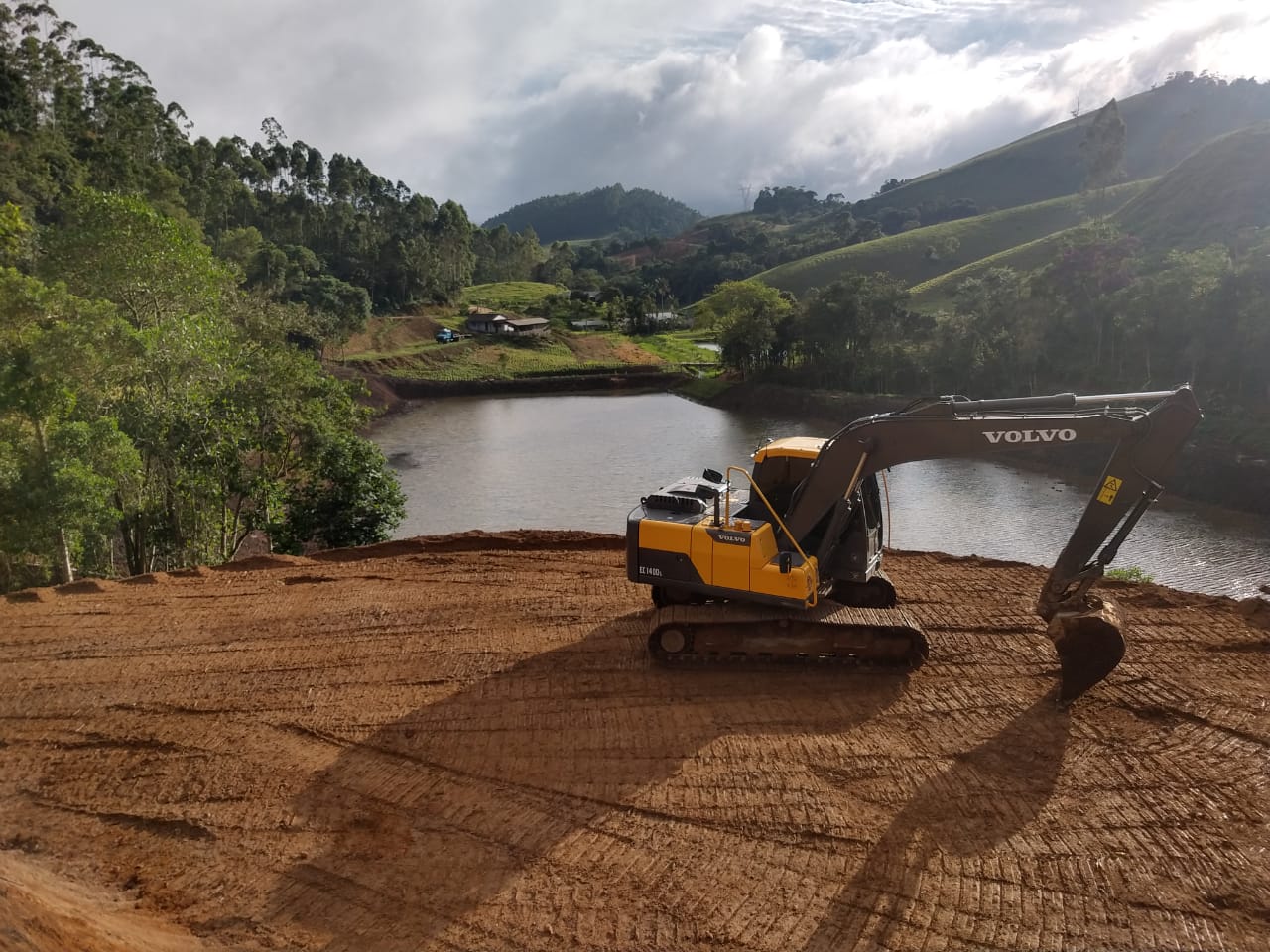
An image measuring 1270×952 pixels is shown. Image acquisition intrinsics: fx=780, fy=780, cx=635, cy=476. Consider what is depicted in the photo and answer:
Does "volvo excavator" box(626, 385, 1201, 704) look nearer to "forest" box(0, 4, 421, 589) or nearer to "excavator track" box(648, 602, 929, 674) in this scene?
"excavator track" box(648, 602, 929, 674)

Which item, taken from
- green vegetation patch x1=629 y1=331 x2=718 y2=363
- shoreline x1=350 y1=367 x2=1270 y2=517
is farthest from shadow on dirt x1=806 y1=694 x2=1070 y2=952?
green vegetation patch x1=629 y1=331 x2=718 y2=363

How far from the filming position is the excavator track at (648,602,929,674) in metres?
8.48

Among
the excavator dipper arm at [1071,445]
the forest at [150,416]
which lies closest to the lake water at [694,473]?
the forest at [150,416]

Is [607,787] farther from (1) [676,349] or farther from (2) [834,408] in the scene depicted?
(1) [676,349]

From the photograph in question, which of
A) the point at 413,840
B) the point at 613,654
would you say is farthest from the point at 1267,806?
the point at 413,840

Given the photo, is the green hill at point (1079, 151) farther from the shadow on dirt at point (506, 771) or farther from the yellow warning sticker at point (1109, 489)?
the shadow on dirt at point (506, 771)

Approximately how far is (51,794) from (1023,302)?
37891mm

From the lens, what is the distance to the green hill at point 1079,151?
114188 millimetres

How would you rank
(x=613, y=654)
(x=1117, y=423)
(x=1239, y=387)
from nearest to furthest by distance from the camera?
(x=1117, y=423), (x=613, y=654), (x=1239, y=387)

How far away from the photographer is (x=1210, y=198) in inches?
1997

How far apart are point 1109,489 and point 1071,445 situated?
23.2 inches

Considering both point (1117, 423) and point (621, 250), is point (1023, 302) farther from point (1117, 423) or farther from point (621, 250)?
point (621, 250)

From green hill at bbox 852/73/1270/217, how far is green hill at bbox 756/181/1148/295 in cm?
3471

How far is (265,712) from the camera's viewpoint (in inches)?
321
